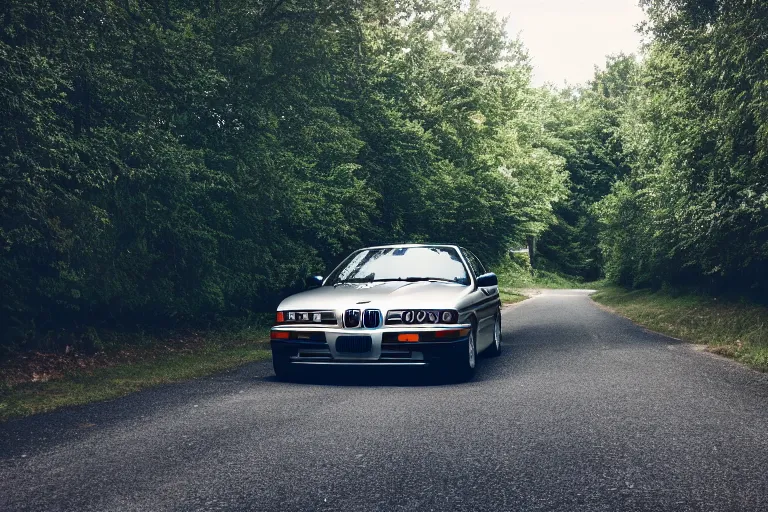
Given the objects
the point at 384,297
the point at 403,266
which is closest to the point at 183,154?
the point at 403,266

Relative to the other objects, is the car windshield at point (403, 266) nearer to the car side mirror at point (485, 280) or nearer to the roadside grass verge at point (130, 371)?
the car side mirror at point (485, 280)

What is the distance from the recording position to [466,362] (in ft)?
29.7

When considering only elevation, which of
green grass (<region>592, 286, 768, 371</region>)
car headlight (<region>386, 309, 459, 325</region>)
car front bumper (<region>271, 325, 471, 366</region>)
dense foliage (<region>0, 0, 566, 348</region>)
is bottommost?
green grass (<region>592, 286, 768, 371</region>)

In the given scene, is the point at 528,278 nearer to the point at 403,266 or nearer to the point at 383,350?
the point at 403,266

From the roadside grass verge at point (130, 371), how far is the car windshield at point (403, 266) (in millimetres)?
2299

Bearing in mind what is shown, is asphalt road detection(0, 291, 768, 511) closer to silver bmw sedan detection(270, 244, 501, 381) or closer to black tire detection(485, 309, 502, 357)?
silver bmw sedan detection(270, 244, 501, 381)

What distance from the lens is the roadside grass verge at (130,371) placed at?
8242 millimetres

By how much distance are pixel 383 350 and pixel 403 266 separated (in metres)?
1.98

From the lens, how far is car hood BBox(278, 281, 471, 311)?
343 inches

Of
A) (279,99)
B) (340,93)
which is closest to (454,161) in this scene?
(340,93)

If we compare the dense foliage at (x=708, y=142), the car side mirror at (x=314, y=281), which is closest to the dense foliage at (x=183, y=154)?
the car side mirror at (x=314, y=281)

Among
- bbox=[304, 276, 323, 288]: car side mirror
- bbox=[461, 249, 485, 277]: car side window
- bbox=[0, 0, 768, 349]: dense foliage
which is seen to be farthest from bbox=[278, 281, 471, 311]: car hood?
bbox=[0, 0, 768, 349]: dense foliage

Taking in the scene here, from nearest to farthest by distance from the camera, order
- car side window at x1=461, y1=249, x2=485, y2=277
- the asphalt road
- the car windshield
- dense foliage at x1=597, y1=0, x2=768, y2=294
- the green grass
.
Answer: the asphalt road, the car windshield, car side window at x1=461, y1=249, x2=485, y2=277, the green grass, dense foliage at x1=597, y1=0, x2=768, y2=294

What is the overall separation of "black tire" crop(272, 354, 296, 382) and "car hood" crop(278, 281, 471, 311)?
60 cm
